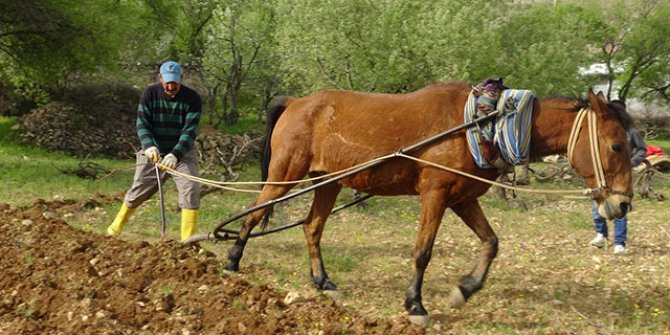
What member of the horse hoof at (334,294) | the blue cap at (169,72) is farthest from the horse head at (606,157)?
the blue cap at (169,72)

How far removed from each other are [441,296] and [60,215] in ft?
19.9

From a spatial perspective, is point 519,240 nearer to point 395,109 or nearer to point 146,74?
point 395,109

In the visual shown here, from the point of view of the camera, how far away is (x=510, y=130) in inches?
224

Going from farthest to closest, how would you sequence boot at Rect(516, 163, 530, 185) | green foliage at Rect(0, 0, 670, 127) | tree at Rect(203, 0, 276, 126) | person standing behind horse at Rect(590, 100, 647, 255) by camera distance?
1. tree at Rect(203, 0, 276, 126)
2. boot at Rect(516, 163, 530, 185)
3. green foliage at Rect(0, 0, 670, 127)
4. person standing behind horse at Rect(590, 100, 647, 255)

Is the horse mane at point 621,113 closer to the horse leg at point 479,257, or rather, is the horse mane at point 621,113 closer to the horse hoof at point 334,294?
the horse leg at point 479,257

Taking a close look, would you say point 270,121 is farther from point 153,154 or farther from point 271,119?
point 153,154

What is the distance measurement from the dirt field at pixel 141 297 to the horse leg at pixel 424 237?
0.33 meters

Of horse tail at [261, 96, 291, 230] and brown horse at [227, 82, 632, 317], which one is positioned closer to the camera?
brown horse at [227, 82, 632, 317]

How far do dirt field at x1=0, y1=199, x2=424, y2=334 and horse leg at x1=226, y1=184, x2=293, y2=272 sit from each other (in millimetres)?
177

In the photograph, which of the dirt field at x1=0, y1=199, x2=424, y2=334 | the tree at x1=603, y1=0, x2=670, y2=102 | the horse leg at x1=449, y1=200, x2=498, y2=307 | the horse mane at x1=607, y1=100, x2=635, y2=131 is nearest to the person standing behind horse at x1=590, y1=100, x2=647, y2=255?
the horse mane at x1=607, y1=100, x2=635, y2=131

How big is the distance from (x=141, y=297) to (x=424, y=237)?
2567mm

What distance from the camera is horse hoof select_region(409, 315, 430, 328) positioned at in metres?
5.75

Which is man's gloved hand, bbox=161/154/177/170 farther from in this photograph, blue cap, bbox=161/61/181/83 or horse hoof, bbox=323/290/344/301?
horse hoof, bbox=323/290/344/301

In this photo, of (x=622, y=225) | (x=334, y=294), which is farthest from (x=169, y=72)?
(x=622, y=225)
